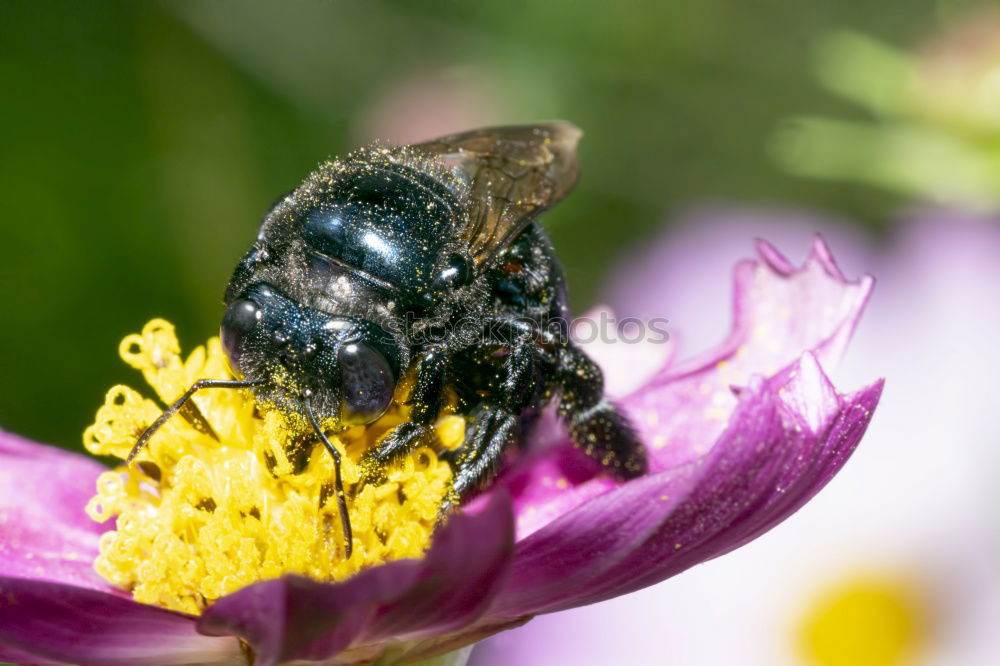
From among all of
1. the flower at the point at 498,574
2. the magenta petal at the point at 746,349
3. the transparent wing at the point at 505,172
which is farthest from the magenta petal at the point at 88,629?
the magenta petal at the point at 746,349

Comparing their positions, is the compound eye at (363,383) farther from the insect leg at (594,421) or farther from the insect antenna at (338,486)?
the insect leg at (594,421)

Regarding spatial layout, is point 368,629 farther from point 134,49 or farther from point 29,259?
point 134,49

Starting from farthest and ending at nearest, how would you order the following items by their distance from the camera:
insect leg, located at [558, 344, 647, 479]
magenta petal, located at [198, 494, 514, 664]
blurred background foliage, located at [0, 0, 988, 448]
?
blurred background foliage, located at [0, 0, 988, 448] → insect leg, located at [558, 344, 647, 479] → magenta petal, located at [198, 494, 514, 664]

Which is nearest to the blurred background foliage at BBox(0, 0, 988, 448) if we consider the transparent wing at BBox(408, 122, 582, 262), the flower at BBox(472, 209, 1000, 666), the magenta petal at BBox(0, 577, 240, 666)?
the flower at BBox(472, 209, 1000, 666)

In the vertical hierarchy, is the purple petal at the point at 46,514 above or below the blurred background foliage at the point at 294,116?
below

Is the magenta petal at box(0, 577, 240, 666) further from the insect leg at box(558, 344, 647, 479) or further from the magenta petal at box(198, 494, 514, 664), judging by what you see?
the insect leg at box(558, 344, 647, 479)

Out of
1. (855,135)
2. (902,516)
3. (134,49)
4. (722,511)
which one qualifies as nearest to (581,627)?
(902,516)

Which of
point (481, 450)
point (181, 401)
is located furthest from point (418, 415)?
point (181, 401)
